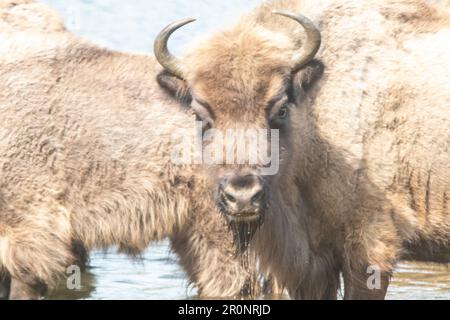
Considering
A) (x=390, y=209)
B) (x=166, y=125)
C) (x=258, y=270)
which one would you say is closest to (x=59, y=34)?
(x=166, y=125)

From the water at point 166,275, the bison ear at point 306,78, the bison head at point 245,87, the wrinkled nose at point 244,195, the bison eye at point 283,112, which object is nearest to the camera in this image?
the wrinkled nose at point 244,195

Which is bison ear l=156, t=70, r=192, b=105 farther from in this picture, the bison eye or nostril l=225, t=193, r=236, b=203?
nostril l=225, t=193, r=236, b=203

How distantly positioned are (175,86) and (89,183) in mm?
1251

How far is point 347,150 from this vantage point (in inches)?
347

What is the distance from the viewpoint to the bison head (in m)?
7.90

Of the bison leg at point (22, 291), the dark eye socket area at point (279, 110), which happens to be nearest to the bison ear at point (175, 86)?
the dark eye socket area at point (279, 110)

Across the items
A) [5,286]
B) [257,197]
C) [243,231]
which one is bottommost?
[5,286]

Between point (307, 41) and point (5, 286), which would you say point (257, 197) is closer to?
point (307, 41)

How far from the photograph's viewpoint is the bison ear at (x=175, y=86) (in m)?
8.81

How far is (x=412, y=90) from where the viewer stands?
891 cm

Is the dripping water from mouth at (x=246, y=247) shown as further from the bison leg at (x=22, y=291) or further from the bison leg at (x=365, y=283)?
the bison leg at (x=22, y=291)

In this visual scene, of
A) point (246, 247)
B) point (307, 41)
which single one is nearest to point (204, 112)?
point (307, 41)

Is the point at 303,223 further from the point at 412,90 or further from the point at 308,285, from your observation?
the point at 412,90

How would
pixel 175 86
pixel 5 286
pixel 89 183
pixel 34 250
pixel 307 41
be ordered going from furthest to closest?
pixel 5 286
pixel 89 183
pixel 34 250
pixel 175 86
pixel 307 41
